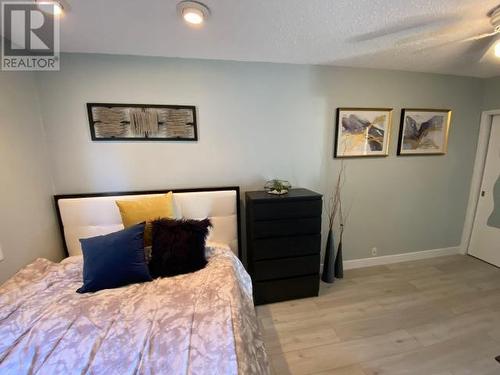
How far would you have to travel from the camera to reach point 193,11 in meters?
1.33

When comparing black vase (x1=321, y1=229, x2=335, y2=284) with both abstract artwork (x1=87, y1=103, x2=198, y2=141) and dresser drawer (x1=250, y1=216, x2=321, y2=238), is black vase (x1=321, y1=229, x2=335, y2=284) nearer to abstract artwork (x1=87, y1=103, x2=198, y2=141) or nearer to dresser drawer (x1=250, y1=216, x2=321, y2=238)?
dresser drawer (x1=250, y1=216, x2=321, y2=238)

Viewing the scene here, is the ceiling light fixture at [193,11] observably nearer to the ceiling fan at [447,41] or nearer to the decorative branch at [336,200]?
the ceiling fan at [447,41]

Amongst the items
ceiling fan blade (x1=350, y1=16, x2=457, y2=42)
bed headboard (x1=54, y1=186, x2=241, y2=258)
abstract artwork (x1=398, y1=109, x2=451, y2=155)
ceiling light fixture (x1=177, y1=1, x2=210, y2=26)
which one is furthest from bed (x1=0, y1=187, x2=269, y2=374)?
abstract artwork (x1=398, y1=109, x2=451, y2=155)

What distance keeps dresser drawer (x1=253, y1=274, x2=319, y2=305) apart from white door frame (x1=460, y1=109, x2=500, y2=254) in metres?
2.50

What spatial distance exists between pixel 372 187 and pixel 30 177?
11.2 feet

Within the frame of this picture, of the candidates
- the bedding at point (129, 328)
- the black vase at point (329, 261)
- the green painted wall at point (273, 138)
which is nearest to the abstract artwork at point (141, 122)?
the green painted wall at point (273, 138)

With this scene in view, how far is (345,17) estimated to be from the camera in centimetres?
146

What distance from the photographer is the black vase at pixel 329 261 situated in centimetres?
252

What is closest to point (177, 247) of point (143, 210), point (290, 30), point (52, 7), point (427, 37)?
point (143, 210)

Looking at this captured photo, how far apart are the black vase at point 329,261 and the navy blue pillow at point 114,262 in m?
1.86

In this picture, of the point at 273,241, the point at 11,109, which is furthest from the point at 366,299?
the point at 11,109

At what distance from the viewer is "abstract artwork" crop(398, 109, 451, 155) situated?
8.67 feet

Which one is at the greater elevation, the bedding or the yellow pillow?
the yellow pillow

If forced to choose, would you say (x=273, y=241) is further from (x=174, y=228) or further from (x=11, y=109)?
(x=11, y=109)
